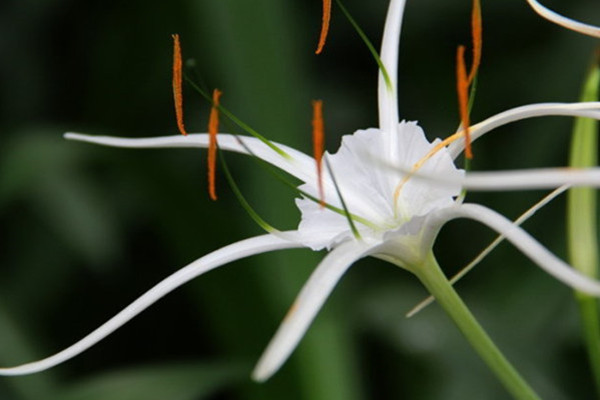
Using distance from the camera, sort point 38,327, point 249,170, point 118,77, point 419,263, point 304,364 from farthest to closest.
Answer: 1. point 118,77
2. point 38,327
3. point 249,170
4. point 304,364
5. point 419,263

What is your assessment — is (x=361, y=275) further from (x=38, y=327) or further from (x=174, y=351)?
(x=38, y=327)

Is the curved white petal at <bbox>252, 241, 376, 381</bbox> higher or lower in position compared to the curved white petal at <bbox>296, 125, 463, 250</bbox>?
lower

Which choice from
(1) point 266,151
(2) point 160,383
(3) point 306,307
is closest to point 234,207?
(2) point 160,383

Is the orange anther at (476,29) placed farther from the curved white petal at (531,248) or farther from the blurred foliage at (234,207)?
the blurred foliage at (234,207)

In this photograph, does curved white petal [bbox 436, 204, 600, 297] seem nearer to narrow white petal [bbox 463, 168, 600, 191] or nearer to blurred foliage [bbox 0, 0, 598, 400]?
narrow white petal [bbox 463, 168, 600, 191]

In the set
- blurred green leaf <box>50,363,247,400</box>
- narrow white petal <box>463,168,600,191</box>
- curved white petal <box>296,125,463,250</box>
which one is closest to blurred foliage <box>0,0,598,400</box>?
blurred green leaf <box>50,363,247,400</box>

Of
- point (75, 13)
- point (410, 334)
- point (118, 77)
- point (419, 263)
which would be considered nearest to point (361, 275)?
point (410, 334)

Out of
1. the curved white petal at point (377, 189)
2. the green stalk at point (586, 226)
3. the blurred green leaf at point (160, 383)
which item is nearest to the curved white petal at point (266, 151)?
the curved white petal at point (377, 189)
